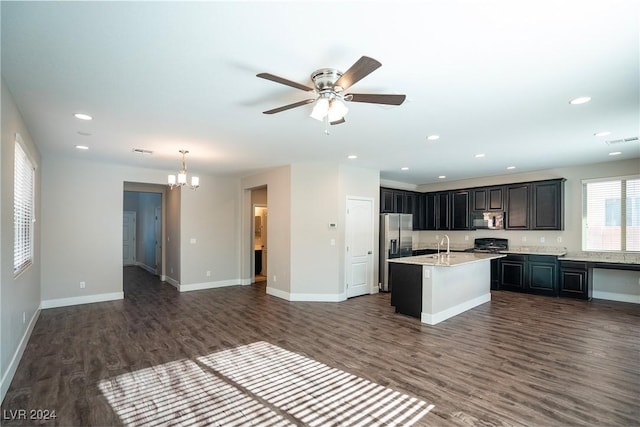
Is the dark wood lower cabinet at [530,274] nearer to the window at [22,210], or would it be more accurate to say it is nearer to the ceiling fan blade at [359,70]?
the ceiling fan blade at [359,70]

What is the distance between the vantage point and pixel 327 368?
3.19 meters

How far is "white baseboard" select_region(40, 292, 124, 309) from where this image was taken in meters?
5.48

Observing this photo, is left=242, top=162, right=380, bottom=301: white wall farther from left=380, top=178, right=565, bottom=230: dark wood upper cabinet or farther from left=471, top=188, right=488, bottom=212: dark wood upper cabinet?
left=471, top=188, right=488, bottom=212: dark wood upper cabinet

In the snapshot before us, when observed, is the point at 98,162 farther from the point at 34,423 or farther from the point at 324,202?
the point at 34,423

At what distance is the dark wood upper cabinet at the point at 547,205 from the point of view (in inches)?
260

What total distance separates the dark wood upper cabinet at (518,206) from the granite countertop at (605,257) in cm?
101

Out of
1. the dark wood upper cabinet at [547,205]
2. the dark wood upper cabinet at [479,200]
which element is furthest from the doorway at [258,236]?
the dark wood upper cabinet at [547,205]

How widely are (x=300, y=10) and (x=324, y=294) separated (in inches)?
200

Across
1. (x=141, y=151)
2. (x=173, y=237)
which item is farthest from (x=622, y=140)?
(x=173, y=237)

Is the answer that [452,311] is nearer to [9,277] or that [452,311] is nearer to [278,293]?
[278,293]

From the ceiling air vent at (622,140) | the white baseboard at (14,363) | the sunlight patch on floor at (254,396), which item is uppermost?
the ceiling air vent at (622,140)

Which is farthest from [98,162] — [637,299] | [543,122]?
[637,299]

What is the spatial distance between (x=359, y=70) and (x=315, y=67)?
1.74 feet

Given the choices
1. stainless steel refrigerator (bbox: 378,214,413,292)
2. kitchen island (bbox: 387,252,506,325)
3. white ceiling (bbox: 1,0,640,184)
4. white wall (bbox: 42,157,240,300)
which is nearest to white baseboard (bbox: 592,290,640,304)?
kitchen island (bbox: 387,252,506,325)
